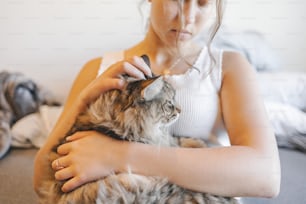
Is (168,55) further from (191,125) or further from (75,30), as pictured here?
(75,30)

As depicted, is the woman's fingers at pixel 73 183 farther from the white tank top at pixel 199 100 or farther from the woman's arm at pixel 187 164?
the white tank top at pixel 199 100

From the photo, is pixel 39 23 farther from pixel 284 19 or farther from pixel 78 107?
pixel 284 19

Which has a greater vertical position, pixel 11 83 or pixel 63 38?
pixel 63 38

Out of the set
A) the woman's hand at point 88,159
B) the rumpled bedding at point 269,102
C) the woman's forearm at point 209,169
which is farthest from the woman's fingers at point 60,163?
the rumpled bedding at point 269,102

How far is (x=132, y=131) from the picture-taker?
2.08 feet

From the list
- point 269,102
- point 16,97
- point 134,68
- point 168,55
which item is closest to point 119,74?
point 134,68

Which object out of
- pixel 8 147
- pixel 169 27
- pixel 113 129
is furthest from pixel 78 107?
pixel 8 147

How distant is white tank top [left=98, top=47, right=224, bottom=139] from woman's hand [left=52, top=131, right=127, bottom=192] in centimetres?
19

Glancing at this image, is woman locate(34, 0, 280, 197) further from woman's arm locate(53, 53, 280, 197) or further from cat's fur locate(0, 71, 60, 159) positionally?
cat's fur locate(0, 71, 60, 159)

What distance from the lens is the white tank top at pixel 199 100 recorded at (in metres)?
0.79

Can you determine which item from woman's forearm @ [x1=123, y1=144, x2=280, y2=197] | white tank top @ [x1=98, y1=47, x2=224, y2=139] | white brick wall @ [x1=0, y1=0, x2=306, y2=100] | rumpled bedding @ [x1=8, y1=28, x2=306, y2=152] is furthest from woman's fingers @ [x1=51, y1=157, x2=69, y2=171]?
white brick wall @ [x1=0, y1=0, x2=306, y2=100]

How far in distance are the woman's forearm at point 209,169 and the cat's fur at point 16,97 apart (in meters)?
0.74

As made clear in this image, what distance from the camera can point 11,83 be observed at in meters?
1.27

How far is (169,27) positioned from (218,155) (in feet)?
1.03
